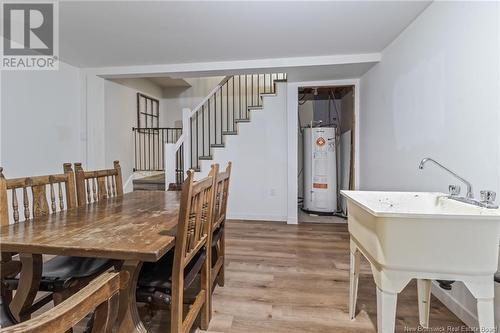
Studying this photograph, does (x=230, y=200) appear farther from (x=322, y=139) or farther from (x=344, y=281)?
(x=344, y=281)

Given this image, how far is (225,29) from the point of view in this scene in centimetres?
257

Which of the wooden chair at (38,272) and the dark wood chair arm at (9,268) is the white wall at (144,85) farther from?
the dark wood chair arm at (9,268)

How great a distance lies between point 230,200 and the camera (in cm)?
437

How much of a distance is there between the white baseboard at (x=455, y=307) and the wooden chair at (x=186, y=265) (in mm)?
1604

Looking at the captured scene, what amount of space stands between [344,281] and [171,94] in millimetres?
5607

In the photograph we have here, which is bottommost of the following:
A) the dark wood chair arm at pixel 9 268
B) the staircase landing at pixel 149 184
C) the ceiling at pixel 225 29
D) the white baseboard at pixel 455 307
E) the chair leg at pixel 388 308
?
the white baseboard at pixel 455 307

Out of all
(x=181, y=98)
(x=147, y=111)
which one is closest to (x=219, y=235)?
(x=147, y=111)

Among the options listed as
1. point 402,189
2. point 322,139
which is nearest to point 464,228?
point 402,189

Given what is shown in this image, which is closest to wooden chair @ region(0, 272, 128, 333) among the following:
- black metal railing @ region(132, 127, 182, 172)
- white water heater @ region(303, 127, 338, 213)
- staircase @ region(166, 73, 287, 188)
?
staircase @ region(166, 73, 287, 188)

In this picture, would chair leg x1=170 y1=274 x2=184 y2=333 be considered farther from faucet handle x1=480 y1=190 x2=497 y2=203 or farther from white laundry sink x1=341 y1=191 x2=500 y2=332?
faucet handle x1=480 y1=190 x2=497 y2=203

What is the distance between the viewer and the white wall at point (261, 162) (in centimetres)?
420

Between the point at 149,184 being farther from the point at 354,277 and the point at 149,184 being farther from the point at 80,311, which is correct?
the point at 80,311

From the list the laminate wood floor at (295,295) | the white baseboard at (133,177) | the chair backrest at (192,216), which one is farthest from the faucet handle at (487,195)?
the white baseboard at (133,177)

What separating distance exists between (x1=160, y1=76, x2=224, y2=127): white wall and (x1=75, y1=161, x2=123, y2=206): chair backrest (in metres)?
4.13
